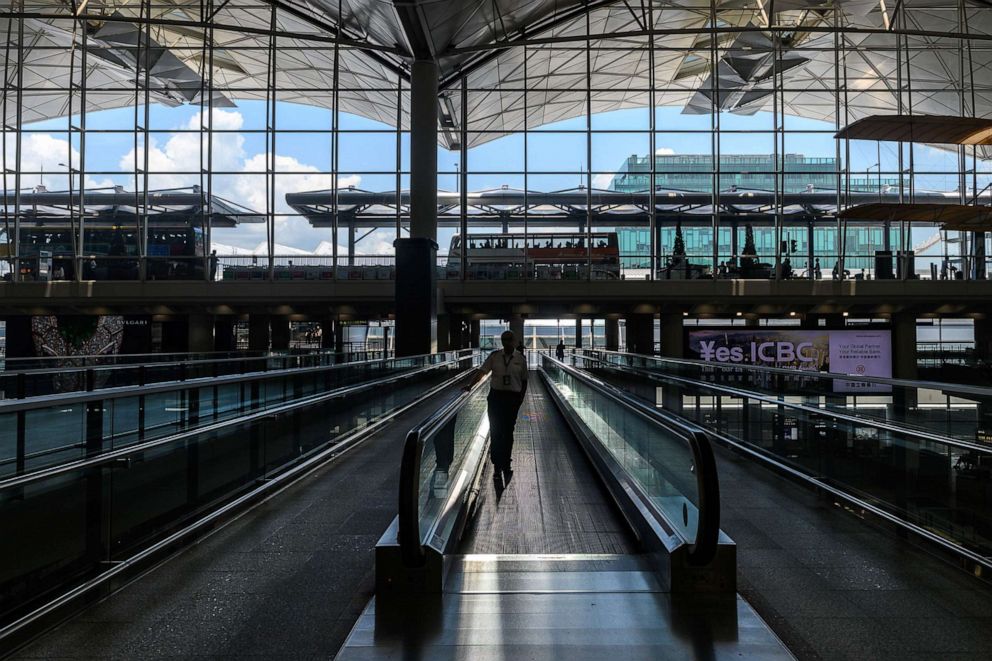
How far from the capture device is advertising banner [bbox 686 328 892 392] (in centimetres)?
2580

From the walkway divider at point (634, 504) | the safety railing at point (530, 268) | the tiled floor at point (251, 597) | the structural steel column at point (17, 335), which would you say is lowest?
the tiled floor at point (251, 597)

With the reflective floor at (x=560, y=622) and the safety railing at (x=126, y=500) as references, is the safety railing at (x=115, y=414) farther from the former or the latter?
the reflective floor at (x=560, y=622)

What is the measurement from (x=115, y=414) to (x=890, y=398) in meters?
5.52

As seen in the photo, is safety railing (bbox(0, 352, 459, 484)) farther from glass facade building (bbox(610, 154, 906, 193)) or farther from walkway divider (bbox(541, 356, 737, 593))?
glass facade building (bbox(610, 154, 906, 193))

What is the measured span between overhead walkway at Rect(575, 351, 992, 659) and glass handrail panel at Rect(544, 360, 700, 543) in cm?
53

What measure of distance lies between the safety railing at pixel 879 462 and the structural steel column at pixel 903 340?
23506 mm

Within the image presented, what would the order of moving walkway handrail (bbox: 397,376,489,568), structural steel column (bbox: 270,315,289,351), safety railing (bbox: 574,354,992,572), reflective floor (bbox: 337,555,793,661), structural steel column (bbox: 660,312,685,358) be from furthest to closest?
1. structural steel column (bbox: 270,315,289,351)
2. structural steel column (bbox: 660,312,685,358)
3. safety railing (bbox: 574,354,992,572)
4. moving walkway handrail (bbox: 397,376,489,568)
5. reflective floor (bbox: 337,555,793,661)

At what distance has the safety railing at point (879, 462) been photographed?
13.9 ft

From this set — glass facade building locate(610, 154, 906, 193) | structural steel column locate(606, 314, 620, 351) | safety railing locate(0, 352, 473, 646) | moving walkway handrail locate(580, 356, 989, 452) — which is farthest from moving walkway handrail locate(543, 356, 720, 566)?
structural steel column locate(606, 314, 620, 351)

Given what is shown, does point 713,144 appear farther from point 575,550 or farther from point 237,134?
point 575,550

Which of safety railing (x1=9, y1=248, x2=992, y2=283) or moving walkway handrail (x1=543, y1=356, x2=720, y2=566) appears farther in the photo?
safety railing (x1=9, y1=248, x2=992, y2=283)

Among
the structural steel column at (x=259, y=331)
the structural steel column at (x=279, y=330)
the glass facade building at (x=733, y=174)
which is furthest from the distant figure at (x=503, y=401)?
the structural steel column at (x=279, y=330)

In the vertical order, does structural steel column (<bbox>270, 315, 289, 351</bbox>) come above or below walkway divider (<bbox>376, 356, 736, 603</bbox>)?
above

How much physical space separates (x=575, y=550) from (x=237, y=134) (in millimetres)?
26567
